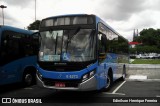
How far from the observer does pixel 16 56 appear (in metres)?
13.5

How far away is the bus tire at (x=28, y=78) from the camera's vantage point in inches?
567

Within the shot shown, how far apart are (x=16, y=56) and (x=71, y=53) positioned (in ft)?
14.3

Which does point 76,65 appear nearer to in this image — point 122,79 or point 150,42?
point 122,79

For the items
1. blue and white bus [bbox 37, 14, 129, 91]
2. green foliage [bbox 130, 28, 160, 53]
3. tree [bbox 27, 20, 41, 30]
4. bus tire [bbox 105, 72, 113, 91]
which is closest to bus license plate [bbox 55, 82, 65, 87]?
blue and white bus [bbox 37, 14, 129, 91]

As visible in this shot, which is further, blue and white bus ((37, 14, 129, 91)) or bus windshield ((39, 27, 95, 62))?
bus windshield ((39, 27, 95, 62))

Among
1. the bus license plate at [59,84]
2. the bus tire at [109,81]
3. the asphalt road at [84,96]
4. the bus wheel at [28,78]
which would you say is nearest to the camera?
the bus license plate at [59,84]

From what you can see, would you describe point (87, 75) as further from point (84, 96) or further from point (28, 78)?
point (28, 78)

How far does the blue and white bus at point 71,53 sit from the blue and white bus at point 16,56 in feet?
7.95

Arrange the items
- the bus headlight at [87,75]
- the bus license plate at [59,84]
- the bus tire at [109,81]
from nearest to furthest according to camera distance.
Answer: the bus headlight at [87,75]
the bus license plate at [59,84]
the bus tire at [109,81]

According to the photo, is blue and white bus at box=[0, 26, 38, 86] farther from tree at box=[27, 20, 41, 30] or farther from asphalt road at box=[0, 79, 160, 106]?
tree at box=[27, 20, 41, 30]

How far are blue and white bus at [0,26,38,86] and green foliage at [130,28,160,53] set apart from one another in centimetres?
9490

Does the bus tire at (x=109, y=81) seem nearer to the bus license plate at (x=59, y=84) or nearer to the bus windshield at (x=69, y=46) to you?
the bus windshield at (x=69, y=46)

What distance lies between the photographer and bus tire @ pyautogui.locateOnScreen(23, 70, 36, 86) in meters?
14.4

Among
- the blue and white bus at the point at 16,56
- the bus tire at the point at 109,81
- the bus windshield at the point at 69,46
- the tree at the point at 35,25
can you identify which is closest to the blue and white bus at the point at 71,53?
the bus windshield at the point at 69,46
